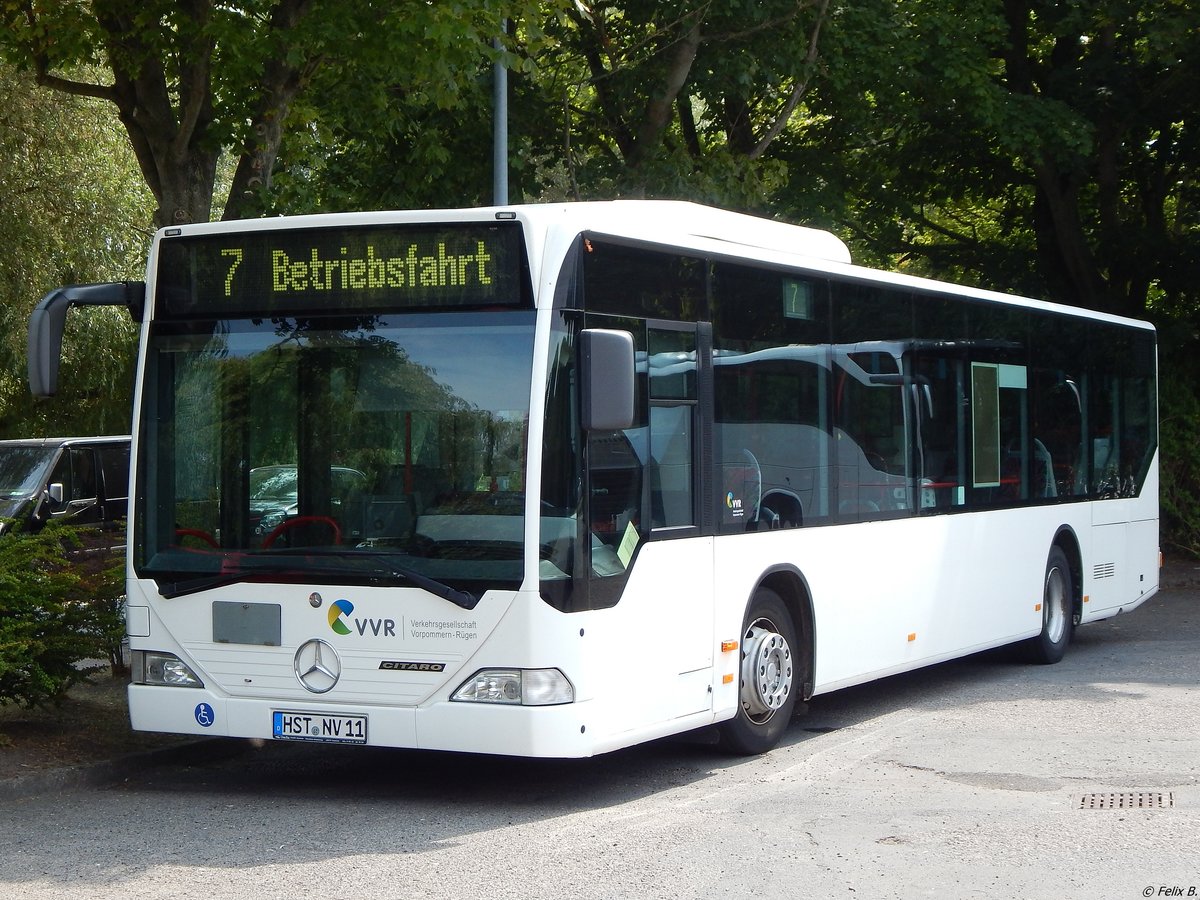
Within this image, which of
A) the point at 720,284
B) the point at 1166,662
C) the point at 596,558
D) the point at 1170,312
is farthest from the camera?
the point at 1170,312

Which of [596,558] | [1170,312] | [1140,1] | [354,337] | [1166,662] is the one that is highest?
[1140,1]

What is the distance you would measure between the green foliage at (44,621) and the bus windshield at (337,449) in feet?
3.63

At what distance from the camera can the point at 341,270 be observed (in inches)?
321

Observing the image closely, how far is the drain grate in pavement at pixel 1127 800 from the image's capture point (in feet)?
26.1

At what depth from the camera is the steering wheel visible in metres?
7.98

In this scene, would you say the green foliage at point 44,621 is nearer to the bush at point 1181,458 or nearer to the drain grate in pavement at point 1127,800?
the drain grate in pavement at point 1127,800

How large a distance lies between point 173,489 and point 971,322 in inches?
271

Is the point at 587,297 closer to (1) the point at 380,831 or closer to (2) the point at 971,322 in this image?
(1) the point at 380,831

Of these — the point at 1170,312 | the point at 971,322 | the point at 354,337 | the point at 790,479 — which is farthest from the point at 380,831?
the point at 1170,312

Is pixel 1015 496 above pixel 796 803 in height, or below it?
above

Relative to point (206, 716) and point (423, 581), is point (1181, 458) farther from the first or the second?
point (206, 716)

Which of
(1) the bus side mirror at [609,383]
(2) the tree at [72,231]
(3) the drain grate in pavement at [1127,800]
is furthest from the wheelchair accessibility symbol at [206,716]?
(2) the tree at [72,231]

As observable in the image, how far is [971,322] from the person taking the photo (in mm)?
12789

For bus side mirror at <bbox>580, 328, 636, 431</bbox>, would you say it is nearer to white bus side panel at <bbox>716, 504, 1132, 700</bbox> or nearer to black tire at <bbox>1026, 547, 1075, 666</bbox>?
white bus side panel at <bbox>716, 504, 1132, 700</bbox>
